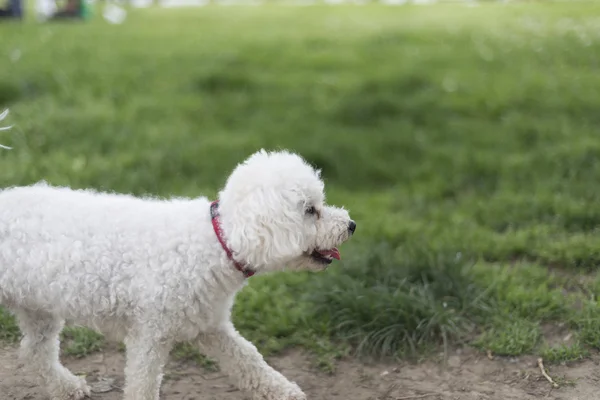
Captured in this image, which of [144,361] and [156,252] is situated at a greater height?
[156,252]

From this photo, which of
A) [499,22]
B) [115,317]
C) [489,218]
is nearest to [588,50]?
[499,22]

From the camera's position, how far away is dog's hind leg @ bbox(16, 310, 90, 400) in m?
3.60

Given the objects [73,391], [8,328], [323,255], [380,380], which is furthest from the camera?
[8,328]

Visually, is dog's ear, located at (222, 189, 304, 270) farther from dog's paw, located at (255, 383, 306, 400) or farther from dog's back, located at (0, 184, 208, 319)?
dog's paw, located at (255, 383, 306, 400)

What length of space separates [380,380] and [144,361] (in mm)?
1356

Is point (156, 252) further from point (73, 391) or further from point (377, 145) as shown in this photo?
point (377, 145)

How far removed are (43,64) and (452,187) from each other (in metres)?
4.86

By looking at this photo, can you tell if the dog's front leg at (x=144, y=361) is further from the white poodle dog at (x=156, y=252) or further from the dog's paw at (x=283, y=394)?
the dog's paw at (x=283, y=394)

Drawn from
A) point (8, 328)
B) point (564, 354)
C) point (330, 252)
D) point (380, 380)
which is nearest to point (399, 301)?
point (380, 380)

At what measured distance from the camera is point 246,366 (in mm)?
3564

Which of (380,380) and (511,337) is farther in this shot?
(511,337)

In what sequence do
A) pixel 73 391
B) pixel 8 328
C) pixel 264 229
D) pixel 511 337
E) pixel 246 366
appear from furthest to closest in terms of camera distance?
pixel 8 328, pixel 511 337, pixel 73 391, pixel 246 366, pixel 264 229

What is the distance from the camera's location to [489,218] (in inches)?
227

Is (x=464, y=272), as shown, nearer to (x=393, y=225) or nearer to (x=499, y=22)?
(x=393, y=225)
